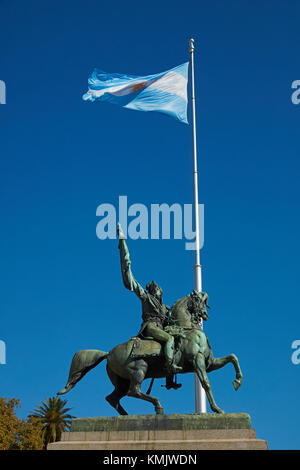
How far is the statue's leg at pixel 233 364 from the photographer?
51.9 ft

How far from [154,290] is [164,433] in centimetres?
396

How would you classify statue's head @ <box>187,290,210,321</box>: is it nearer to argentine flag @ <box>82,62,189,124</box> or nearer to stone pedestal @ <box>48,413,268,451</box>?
stone pedestal @ <box>48,413,268,451</box>

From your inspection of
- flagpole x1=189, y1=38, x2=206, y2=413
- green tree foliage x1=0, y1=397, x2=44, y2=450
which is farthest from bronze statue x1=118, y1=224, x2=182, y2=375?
A: green tree foliage x1=0, y1=397, x2=44, y2=450

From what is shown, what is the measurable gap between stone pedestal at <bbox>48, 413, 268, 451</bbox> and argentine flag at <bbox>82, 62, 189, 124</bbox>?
16.0 m

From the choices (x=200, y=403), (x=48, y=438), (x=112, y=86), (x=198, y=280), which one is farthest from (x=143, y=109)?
(x=48, y=438)

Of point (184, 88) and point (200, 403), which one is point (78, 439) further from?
point (184, 88)

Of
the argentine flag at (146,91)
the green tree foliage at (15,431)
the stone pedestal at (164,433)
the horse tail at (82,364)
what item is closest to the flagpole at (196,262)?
the argentine flag at (146,91)

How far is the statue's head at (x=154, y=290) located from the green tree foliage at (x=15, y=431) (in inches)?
1074

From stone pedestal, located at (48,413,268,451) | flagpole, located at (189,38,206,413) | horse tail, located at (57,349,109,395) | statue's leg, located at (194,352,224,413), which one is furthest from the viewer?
flagpole, located at (189,38,206,413)

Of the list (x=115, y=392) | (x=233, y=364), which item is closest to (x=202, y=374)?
(x=233, y=364)

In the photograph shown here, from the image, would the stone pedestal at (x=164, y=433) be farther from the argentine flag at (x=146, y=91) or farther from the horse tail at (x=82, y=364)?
the argentine flag at (x=146, y=91)

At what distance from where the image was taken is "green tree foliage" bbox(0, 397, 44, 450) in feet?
134

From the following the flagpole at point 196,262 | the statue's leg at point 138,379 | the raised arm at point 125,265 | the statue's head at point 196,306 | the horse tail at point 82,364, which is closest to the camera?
the statue's leg at point 138,379
